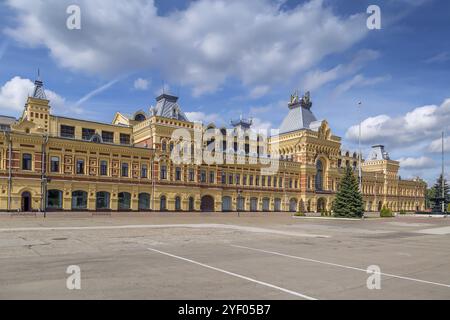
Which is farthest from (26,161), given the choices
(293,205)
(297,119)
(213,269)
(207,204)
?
(297,119)

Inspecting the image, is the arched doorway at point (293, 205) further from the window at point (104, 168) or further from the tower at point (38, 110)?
the tower at point (38, 110)

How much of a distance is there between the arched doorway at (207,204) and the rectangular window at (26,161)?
2375 centimetres

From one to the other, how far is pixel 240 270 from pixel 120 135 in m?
47.9

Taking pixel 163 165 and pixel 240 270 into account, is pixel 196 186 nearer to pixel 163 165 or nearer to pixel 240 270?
pixel 163 165

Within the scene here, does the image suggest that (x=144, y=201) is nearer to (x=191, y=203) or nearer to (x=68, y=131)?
(x=191, y=203)

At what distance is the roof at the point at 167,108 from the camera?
2217 inches

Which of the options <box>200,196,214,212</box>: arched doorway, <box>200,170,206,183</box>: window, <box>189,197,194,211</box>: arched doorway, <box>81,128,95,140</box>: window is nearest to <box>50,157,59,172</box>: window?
<box>81,128,95,140</box>: window

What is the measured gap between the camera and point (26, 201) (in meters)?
41.3

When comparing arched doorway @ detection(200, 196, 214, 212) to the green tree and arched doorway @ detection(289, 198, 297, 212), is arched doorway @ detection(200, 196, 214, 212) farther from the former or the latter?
arched doorway @ detection(289, 198, 297, 212)

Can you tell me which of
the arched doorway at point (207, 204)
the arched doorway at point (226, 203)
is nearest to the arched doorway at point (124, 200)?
the arched doorway at point (207, 204)

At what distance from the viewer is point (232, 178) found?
59500 mm

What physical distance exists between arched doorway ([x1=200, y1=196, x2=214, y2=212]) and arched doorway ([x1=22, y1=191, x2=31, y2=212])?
23.0 metres

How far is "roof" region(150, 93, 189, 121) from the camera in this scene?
5631cm
